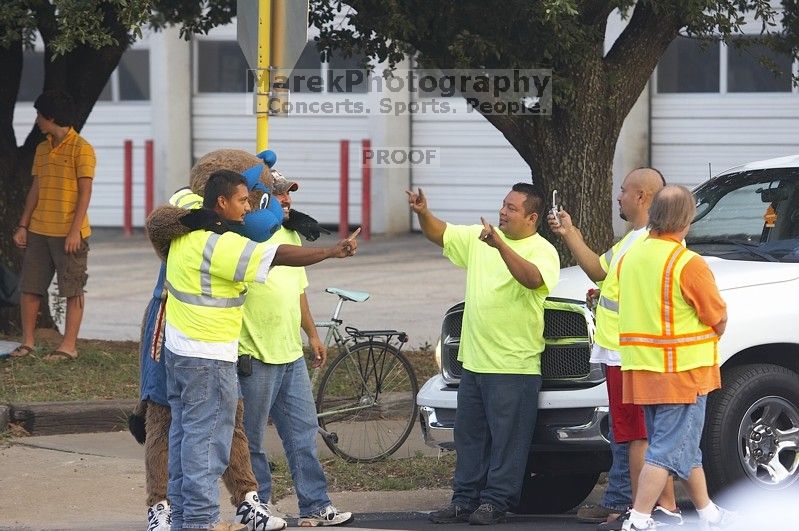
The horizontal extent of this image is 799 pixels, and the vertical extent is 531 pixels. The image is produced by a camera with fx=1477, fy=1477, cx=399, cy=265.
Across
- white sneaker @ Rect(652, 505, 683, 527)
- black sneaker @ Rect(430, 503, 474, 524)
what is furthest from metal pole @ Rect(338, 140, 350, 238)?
white sneaker @ Rect(652, 505, 683, 527)

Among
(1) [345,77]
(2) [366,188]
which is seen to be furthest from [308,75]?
(2) [366,188]

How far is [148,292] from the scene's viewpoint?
1723 centimetres

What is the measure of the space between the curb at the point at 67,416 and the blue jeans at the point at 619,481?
381 cm

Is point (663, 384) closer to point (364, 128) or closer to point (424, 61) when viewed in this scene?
point (424, 61)

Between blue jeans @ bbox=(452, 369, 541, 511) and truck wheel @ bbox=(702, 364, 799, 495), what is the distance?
0.84 m

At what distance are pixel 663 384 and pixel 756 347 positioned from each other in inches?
39.0

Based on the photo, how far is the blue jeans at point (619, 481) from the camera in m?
6.86

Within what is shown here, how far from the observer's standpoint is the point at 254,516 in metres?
6.73

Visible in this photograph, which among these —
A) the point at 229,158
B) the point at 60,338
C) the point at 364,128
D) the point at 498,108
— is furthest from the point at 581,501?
the point at 364,128

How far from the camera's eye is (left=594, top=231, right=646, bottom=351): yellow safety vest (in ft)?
21.8

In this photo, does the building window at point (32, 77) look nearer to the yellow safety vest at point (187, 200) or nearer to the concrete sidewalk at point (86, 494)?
the concrete sidewalk at point (86, 494)

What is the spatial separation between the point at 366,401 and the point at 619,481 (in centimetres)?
243

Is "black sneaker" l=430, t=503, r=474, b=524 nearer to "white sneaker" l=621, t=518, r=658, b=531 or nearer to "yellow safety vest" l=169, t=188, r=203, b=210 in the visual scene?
"white sneaker" l=621, t=518, r=658, b=531

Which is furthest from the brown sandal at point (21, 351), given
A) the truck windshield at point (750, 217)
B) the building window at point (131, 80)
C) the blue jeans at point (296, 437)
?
the building window at point (131, 80)
